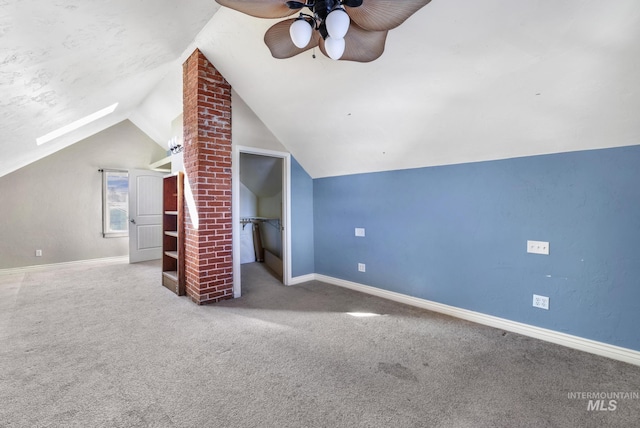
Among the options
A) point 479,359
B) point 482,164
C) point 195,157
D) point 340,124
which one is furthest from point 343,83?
point 479,359

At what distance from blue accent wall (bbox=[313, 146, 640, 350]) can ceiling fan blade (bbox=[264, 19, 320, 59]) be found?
197 cm

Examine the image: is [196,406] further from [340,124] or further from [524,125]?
[524,125]

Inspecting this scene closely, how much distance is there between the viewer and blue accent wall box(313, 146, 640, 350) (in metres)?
2.12

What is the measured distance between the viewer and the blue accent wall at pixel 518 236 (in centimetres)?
212

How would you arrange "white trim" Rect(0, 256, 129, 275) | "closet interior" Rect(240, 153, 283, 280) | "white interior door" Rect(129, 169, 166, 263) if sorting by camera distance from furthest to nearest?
"white interior door" Rect(129, 169, 166, 263), "closet interior" Rect(240, 153, 283, 280), "white trim" Rect(0, 256, 129, 275)

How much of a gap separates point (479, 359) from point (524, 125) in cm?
188

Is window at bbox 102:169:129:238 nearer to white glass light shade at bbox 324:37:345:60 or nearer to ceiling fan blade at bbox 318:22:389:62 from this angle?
ceiling fan blade at bbox 318:22:389:62

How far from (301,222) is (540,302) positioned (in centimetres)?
297

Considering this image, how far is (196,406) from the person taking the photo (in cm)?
165

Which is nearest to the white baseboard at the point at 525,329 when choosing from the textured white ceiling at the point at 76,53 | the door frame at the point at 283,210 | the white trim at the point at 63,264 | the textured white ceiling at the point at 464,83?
the door frame at the point at 283,210

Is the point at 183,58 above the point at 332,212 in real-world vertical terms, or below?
above

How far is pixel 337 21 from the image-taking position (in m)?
1.32


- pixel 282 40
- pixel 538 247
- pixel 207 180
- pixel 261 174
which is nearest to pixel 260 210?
pixel 261 174

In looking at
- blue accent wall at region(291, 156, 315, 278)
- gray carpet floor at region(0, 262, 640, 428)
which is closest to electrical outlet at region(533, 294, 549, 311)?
gray carpet floor at region(0, 262, 640, 428)
